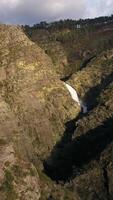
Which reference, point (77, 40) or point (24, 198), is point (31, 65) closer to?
point (24, 198)

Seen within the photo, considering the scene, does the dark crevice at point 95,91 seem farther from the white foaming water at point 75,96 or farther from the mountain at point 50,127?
the white foaming water at point 75,96

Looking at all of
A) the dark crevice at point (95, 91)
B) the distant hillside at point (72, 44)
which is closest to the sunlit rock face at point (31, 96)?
the dark crevice at point (95, 91)

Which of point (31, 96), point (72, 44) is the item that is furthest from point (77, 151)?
point (72, 44)

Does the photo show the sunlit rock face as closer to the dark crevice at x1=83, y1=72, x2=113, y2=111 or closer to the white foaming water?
the white foaming water

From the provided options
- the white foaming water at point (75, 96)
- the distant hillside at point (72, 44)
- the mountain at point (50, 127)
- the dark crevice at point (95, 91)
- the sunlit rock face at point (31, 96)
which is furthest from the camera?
the distant hillside at point (72, 44)

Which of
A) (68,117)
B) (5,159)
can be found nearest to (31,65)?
(68,117)

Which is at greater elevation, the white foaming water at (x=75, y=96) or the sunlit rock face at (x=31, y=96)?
the sunlit rock face at (x=31, y=96)

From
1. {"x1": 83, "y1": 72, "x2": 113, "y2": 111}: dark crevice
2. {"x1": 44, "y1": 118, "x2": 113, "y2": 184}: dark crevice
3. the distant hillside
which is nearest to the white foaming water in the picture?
{"x1": 83, "y1": 72, "x2": 113, "y2": 111}: dark crevice
